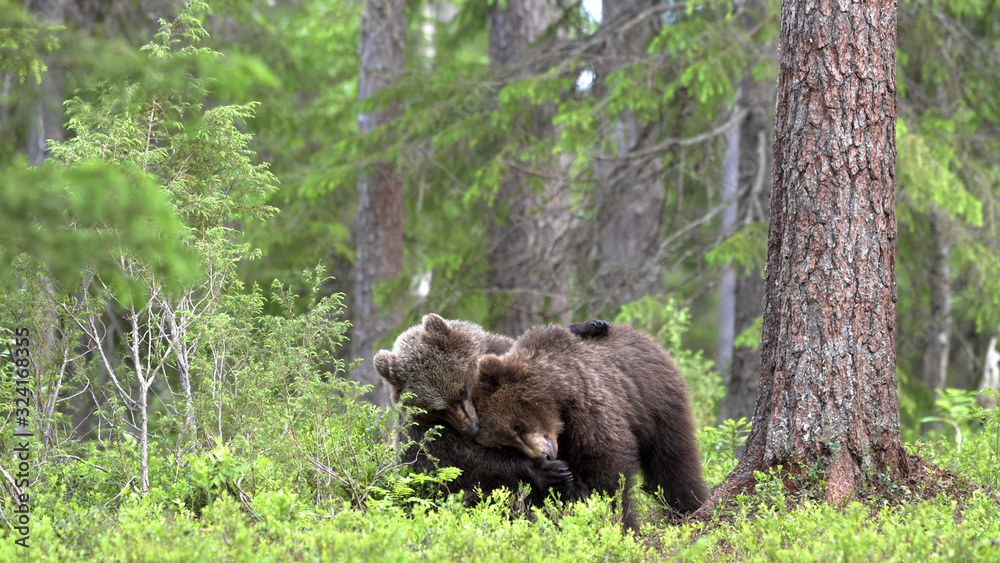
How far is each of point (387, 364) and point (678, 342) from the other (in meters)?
4.33

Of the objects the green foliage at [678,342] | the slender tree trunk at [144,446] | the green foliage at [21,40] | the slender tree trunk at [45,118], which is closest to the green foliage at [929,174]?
the green foliage at [678,342]

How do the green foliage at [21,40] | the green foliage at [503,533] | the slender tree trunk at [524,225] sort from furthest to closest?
the slender tree trunk at [524,225] < the green foliage at [21,40] < the green foliage at [503,533]

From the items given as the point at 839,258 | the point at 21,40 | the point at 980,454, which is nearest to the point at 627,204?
the point at 980,454

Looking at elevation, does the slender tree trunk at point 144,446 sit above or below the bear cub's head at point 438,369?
below

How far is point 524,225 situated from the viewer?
1272cm

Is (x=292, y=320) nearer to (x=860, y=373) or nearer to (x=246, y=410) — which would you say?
(x=246, y=410)

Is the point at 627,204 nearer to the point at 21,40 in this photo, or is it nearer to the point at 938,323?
the point at 938,323

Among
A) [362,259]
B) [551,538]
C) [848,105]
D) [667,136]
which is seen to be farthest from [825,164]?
[362,259]

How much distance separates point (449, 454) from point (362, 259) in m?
8.14

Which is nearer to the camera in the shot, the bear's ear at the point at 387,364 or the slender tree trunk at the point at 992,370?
the bear's ear at the point at 387,364

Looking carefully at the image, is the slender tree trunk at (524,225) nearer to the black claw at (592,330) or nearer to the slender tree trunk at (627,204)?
the slender tree trunk at (627,204)

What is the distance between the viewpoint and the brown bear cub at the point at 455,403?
6020 mm

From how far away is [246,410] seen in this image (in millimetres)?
5988

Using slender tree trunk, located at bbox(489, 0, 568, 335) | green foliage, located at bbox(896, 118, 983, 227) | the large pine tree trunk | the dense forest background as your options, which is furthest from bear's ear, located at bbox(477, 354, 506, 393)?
green foliage, located at bbox(896, 118, 983, 227)
